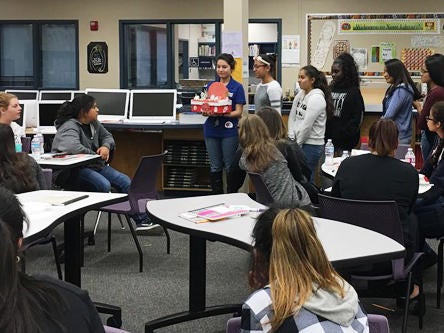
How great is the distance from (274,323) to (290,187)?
2255 mm

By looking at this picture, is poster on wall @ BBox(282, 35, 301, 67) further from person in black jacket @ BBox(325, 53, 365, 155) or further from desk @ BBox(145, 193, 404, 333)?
desk @ BBox(145, 193, 404, 333)

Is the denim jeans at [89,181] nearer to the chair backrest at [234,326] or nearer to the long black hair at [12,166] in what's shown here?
the long black hair at [12,166]

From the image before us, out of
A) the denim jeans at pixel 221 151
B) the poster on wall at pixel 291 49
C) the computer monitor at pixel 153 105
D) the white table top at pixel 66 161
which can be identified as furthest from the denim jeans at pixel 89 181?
the poster on wall at pixel 291 49

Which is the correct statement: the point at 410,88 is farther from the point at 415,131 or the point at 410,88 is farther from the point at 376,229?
the point at 376,229

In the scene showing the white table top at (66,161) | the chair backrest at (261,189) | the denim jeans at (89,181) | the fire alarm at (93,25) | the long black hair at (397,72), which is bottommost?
the denim jeans at (89,181)

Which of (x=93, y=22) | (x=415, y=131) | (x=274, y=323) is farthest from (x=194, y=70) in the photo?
(x=274, y=323)

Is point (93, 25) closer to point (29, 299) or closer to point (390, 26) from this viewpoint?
point (390, 26)

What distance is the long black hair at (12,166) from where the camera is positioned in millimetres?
3725

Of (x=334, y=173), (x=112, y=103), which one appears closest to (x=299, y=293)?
(x=334, y=173)

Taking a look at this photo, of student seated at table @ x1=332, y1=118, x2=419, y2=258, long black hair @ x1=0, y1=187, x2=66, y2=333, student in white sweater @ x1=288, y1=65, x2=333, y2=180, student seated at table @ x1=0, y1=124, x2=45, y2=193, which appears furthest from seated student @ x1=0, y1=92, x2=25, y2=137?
long black hair @ x1=0, y1=187, x2=66, y2=333

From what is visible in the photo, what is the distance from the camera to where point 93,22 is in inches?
443

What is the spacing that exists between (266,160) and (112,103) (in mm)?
3768

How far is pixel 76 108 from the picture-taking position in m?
5.53

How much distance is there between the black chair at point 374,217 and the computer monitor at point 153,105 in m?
4.04
